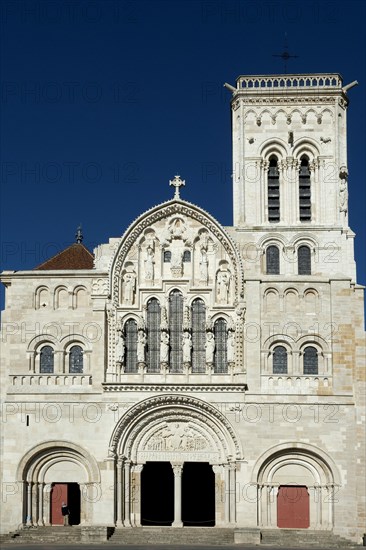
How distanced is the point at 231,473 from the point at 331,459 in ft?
14.5

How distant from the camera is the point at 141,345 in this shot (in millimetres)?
49250

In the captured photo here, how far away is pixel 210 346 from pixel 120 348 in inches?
160

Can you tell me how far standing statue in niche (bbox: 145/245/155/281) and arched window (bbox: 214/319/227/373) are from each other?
375 centimetres

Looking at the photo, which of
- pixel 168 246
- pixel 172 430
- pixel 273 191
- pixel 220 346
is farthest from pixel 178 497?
pixel 273 191

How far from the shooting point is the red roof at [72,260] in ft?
180

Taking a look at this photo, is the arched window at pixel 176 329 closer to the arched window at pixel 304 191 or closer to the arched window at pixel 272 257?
the arched window at pixel 272 257

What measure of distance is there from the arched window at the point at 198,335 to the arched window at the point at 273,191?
5.48 m

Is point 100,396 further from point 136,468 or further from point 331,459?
point 331,459

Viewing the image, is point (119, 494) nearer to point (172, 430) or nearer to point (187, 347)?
point (172, 430)

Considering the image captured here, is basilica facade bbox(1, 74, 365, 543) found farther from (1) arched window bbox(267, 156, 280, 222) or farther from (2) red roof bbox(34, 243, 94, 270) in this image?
(2) red roof bbox(34, 243, 94, 270)

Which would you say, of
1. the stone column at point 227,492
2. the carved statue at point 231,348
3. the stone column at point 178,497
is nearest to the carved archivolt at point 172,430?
the stone column at point 227,492

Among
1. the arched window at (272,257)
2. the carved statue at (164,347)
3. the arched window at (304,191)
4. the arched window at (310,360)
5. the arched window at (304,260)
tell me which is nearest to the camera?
the arched window at (310,360)

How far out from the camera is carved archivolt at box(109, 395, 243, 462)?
159ft

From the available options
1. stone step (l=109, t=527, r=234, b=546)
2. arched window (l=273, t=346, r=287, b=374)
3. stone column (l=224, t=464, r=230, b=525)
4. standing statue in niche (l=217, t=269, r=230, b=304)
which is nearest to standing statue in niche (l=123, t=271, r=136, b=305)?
standing statue in niche (l=217, t=269, r=230, b=304)
